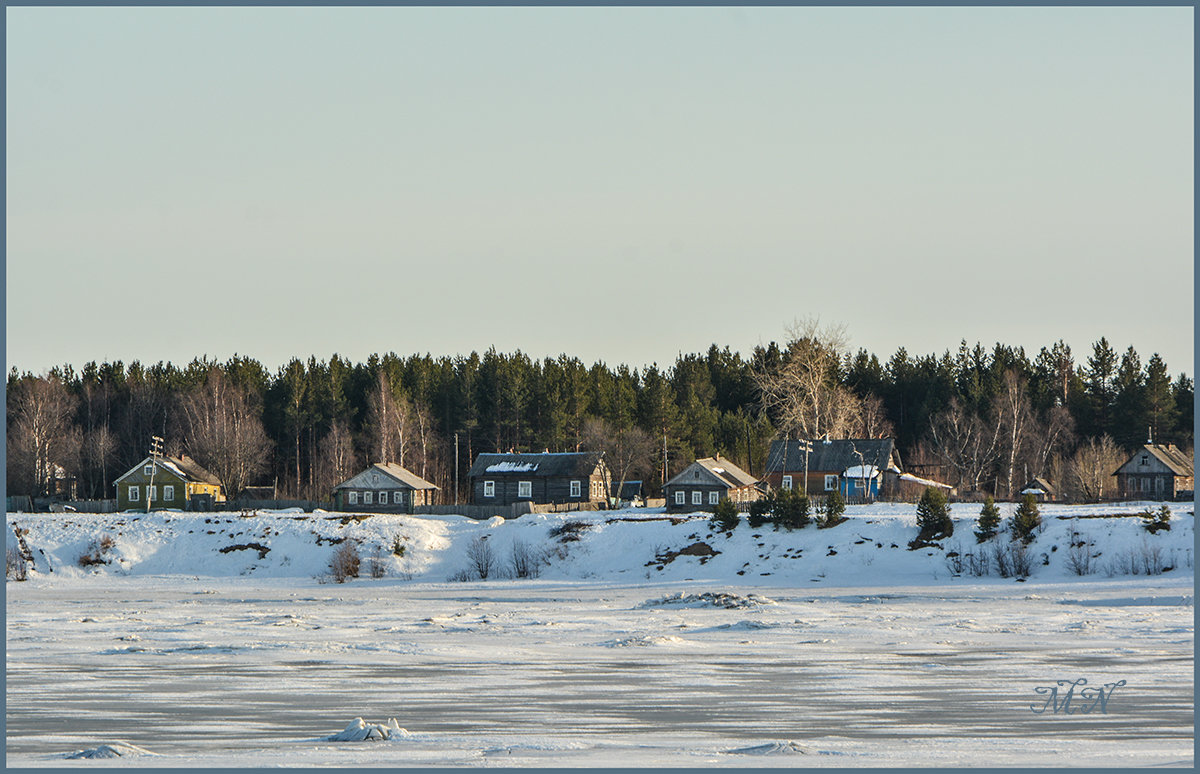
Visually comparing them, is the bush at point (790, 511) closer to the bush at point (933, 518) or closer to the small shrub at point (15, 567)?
the bush at point (933, 518)

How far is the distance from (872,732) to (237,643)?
1870cm

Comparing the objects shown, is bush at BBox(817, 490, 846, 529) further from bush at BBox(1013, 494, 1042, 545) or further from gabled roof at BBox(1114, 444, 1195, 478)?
gabled roof at BBox(1114, 444, 1195, 478)

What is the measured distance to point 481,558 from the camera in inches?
2576

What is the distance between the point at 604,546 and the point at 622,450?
43495mm

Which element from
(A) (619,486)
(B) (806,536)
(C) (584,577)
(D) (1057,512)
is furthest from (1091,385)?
(C) (584,577)

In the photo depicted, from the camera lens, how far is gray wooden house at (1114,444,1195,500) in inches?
3831

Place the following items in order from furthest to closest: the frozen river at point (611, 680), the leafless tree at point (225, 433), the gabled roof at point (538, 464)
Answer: the leafless tree at point (225, 433) < the gabled roof at point (538, 464) < the frozen river at point (611, 680)

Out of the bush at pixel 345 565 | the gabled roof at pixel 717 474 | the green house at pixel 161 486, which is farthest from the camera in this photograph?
the green house at pixel 161 486

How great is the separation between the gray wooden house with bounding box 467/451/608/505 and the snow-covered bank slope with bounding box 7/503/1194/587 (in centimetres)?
2152

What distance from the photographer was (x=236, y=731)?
63.1 ft

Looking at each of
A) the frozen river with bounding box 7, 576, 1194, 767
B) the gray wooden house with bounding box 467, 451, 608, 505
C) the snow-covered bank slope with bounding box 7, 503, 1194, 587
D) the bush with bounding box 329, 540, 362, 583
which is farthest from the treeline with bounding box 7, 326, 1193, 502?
the frozen river with bounding box 7, 576, 1194, 767

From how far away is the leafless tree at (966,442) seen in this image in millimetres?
106438

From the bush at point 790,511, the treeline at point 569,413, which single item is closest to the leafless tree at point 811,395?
the treeline at point 569,413

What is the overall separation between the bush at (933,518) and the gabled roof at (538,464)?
39.0 m
